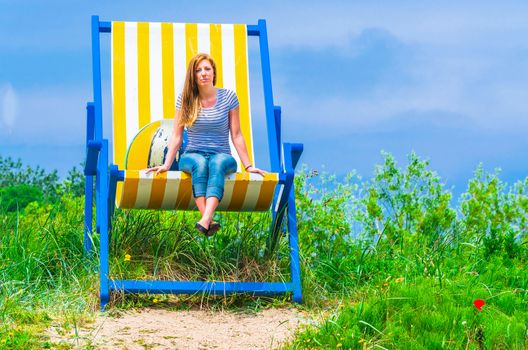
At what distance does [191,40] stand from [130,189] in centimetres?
175

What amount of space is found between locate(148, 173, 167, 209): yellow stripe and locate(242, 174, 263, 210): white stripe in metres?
0.52

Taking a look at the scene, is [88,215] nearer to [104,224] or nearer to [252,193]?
[104,224]

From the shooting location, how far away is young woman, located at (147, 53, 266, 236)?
5.39m

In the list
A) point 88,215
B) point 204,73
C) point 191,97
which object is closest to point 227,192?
point 191,97

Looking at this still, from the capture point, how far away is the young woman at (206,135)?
17.7 ft

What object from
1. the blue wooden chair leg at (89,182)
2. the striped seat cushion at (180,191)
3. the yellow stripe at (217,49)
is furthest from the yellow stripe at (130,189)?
the yellow stripe at (217,49)

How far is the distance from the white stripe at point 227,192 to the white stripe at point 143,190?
47 cm

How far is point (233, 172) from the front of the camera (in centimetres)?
556

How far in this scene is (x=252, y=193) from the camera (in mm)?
5516

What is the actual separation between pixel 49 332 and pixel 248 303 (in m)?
1.42

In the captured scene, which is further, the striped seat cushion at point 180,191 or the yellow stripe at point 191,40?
the yellow stripe at point 191,40

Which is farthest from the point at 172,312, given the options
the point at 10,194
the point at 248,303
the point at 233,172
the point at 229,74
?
the point at 10,194

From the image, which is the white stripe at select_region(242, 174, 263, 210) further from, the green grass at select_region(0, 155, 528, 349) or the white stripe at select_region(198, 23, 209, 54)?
the white stripe at select_region(198, 23, 209, 54)

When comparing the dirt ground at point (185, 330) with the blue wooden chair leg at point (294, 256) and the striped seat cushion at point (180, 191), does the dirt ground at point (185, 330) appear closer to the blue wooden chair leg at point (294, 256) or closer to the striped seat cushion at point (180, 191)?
the blue wooden chair leg at point (294, 256)
